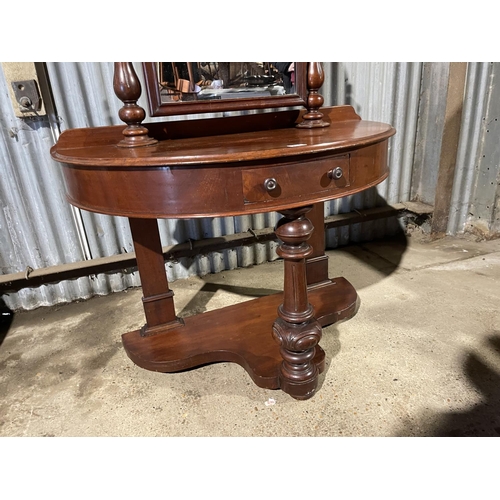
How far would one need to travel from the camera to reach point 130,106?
4.30 feet

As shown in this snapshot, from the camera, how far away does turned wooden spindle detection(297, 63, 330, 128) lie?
1528mm

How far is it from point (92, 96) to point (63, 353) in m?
1.28

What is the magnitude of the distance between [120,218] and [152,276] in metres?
0.65

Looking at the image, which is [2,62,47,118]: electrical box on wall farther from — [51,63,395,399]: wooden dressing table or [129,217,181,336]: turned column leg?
[129,217,181,336]: turned column leg

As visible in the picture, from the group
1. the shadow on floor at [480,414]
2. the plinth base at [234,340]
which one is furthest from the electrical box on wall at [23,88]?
the shadow on floor at [480,414]

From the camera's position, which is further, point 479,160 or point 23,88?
point 479,160

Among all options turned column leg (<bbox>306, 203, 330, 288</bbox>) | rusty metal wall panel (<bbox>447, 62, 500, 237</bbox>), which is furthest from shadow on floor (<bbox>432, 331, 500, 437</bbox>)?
rusty metal wall panel (<bbox>447, 62, 500, 237</bbox>)

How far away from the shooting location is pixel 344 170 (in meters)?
1.20

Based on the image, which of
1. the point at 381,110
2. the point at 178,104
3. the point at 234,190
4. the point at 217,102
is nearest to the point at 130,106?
the point at 178,104

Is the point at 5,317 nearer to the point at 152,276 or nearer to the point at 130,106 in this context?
the point at 152,276

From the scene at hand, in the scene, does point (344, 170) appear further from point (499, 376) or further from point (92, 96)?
point (92, 96)

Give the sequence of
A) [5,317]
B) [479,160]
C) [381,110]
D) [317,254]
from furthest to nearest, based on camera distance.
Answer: [479,160], [381,110], [5,317], [317,254]

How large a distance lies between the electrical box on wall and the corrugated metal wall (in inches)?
2.2

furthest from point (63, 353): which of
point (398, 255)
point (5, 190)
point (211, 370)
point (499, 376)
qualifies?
point (398, 255)
